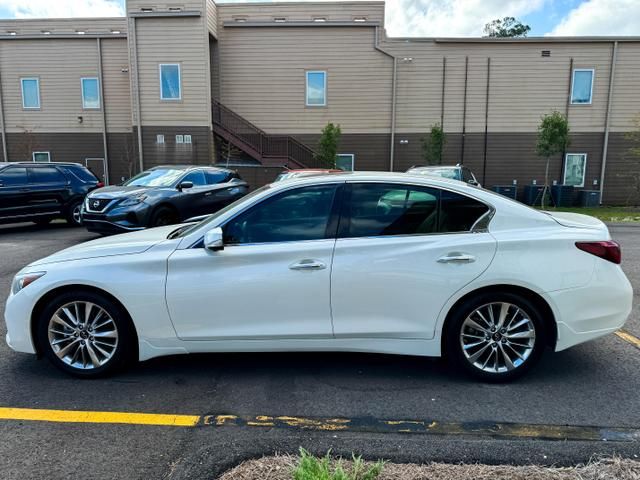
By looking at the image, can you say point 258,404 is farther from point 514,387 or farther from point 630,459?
point 630,459

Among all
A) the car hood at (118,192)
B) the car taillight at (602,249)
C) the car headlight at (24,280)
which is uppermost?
the car taillight at (602,249)

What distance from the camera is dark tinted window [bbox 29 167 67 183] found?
1176 cm

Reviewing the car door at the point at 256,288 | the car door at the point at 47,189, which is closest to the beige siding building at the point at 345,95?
the car door at the point at 47,189

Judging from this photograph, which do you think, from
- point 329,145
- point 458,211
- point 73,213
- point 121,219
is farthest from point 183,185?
point 329,145

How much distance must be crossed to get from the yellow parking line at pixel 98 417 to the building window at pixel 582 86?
22069mm

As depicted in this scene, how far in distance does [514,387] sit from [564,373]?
560 millimetres

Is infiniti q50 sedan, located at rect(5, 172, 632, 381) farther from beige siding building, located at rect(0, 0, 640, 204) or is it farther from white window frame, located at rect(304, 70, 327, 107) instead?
white window frame, located at rect(304, 70, 327, 107)

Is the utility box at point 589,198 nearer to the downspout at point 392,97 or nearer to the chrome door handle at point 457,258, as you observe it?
the downspout at point 392,97

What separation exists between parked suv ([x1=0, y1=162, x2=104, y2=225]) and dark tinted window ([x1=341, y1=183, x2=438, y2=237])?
35.0ft

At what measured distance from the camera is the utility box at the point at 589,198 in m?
20.2

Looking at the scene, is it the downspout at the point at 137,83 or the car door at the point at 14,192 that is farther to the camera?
the downspout at the point at 137,83

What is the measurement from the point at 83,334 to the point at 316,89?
1842cm

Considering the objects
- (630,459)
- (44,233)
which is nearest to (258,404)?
(630,459)

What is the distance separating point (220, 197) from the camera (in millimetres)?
11297
